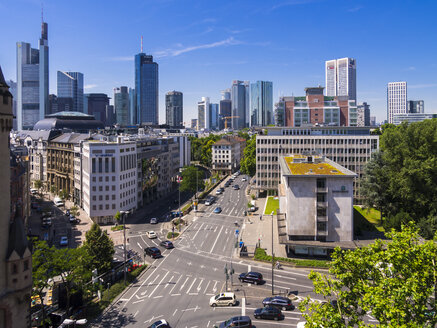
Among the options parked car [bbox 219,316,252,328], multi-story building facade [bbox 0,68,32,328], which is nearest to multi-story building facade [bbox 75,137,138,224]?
multi-story building facade [bbox 0,68,32,328]

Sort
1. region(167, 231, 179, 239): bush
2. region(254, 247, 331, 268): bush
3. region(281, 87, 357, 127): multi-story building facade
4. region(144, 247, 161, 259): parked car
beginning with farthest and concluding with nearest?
region(281, 87, 357, 127): multi-story building facade → region(167, 231, 179, 239): bush → region(144, 247, 161, 259): parked car → region(254, 247, 331, 268): bush

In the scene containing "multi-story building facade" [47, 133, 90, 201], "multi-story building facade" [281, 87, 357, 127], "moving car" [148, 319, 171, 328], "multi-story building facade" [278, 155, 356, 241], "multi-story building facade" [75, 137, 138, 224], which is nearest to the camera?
"moving car" [148, 319, 171, 328]

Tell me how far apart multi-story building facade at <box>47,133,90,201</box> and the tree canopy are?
82.2m

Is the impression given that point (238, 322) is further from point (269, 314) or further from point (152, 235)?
point (152, 235)

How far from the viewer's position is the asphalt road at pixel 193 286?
4071 centimetres

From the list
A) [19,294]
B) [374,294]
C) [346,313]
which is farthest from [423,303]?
[19,294]

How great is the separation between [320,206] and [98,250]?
118 feet

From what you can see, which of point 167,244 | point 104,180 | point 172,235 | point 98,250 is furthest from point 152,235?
point 98,250

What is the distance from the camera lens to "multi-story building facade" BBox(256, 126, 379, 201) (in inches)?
4021

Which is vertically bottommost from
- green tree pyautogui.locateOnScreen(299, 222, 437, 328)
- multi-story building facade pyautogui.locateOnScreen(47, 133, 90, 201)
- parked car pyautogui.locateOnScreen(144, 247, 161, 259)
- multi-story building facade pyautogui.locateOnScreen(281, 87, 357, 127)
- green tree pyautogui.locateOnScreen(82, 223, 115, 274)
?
parked car pyautogui.locateOnScreen(144, 247, 161, 259)

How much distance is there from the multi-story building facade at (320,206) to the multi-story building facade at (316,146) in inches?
1634

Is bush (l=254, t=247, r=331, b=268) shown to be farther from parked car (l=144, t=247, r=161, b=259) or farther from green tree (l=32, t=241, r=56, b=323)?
green tree (l=32, t=241, r=56, b=323)

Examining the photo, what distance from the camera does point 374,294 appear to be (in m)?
22.2

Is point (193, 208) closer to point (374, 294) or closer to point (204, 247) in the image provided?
point (204, 247)
